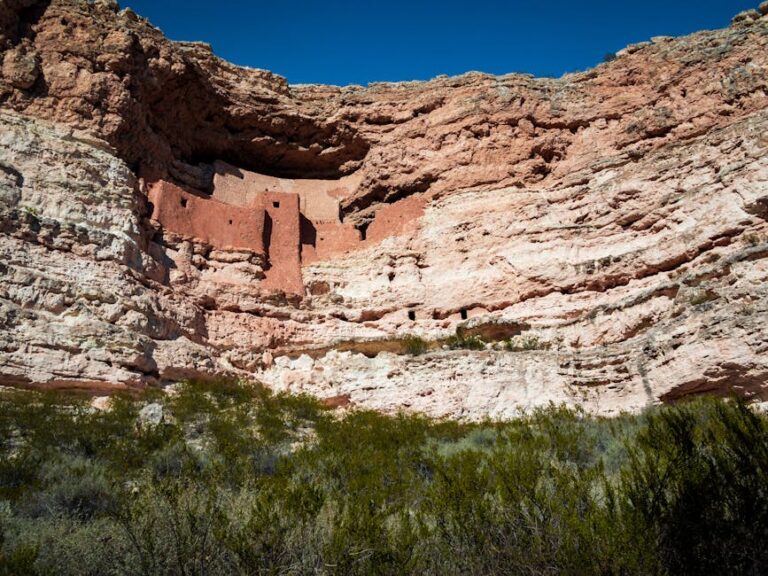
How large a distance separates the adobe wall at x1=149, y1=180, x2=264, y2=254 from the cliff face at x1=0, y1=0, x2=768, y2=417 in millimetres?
60

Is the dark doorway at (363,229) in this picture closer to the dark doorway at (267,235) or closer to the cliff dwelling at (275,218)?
the cliff dwelling at (275,218)

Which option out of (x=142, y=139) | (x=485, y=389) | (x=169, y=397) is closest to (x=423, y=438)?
(x=485, y=389)

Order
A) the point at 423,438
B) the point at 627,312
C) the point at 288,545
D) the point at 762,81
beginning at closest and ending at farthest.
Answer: the point at 288,545
the point at 423,438
the point at 627,312
the point at 762,81

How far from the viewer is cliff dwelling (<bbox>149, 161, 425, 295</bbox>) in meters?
15.9

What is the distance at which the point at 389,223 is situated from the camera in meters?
17.8

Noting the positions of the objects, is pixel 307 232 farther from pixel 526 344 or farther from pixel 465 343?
pixel 526 344

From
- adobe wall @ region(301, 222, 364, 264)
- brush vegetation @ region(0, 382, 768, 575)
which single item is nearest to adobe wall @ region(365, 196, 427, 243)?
adobe wall @ region(301, 222, 364, 264)

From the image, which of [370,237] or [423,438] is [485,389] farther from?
[370,237]

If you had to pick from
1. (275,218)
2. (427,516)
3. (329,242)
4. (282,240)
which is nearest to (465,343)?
(329,242)

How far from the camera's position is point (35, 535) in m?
5.11

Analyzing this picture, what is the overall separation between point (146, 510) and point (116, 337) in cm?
765

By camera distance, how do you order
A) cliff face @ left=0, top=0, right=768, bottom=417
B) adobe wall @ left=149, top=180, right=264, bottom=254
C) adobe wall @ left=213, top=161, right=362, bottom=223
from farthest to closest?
adobe wall @ left=213, top=161, right=362, bottom=223 < adobe wall @ left=149, top=180, right=264, bottom=254 < cliff face @ left=0, top=0, right=768, bottom=417

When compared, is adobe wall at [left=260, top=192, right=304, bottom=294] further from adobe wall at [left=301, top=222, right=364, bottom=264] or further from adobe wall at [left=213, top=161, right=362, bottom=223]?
adobe wall at [left=213, top=161, right=362, bottom=223]

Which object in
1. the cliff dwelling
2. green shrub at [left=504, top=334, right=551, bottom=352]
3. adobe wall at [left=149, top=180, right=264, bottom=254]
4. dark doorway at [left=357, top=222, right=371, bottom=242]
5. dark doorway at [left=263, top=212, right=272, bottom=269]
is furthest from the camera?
dark doorway at [left=357, top=222, right=371, bottom=242]
